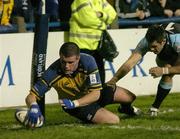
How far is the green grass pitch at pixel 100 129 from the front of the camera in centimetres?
891

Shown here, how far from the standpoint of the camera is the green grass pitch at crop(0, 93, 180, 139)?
8914 mm

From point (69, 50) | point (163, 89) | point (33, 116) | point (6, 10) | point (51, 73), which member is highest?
point (69, 50)

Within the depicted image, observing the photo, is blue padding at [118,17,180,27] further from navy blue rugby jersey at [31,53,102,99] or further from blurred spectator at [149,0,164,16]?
navy blue rugby jersey at [31,53,102,99]

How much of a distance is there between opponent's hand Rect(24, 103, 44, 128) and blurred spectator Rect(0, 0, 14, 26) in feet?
16.1

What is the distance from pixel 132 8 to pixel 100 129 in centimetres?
754

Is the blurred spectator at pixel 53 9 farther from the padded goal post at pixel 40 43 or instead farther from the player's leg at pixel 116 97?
the padded goal post at pixel 40 43

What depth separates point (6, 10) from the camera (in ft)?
45.3

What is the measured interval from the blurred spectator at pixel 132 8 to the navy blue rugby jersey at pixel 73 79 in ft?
21.6

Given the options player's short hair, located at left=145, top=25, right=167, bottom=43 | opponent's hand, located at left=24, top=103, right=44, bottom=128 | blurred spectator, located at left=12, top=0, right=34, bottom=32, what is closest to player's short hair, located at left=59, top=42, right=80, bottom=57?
opponent's hand, located at left=24, top=103, right=44, bottom=128

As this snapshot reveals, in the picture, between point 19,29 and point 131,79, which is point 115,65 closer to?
point 131,79

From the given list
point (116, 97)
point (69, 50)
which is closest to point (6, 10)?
point (116, 97)

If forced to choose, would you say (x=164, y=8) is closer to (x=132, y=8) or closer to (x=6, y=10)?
(x=132, y=8)

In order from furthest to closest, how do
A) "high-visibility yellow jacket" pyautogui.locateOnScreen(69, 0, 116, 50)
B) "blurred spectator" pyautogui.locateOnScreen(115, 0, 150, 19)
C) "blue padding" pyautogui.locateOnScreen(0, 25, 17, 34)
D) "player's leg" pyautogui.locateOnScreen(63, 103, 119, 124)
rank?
"blurred spectator" pyautogui.locateOnScreen(115, 0, 150, 19), "blue padding" pyautogui.locateOnScreen(0, 25, 17, 34), "high-visibility yellow jacket" pyautogui.locateOnScreen(69, 0, 116, 50), "player's leg" pyautogui.locateOnScreen(63, 103, 119, 124)

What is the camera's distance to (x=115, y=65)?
1450 centimetres
